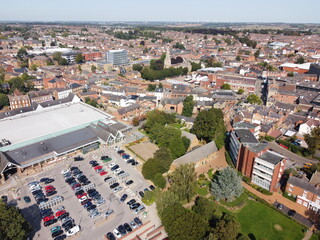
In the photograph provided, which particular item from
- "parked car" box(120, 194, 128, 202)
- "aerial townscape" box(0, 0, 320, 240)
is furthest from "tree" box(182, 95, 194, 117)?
"parked car" box(120, 194, 128, 202)

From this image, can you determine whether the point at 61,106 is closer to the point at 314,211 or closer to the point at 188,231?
the point at 188,231

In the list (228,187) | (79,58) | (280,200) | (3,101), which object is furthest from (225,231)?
(79,58)

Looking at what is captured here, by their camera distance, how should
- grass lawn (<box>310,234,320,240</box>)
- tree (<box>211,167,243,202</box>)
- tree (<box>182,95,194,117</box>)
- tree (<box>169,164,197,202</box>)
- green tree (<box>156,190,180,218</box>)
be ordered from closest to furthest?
grass lawn (<box>310,234,320,240</box>) < green tree (<box>156,190,180,218</box>) < tree (<box>169,164,197,202</box>) < tree (<box>211,167,243,202</box>) < tree (<box>182,95,194,117</box>)

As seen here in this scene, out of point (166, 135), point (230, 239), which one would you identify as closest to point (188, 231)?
point (230, 239)

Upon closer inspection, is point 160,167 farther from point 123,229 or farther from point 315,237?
point 315,237

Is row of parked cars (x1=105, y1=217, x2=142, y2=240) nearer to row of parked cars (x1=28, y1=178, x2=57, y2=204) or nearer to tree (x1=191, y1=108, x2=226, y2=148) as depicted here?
row of parked cars (x1=28, y1=178, x2=57, y2=204)

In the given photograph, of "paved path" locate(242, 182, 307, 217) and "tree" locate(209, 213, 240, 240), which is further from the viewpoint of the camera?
"paved path" locate(242, 182, 307, 217)

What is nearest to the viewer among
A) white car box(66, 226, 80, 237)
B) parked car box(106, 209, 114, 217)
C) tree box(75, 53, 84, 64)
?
white car box(66, 226, 80, 237)
